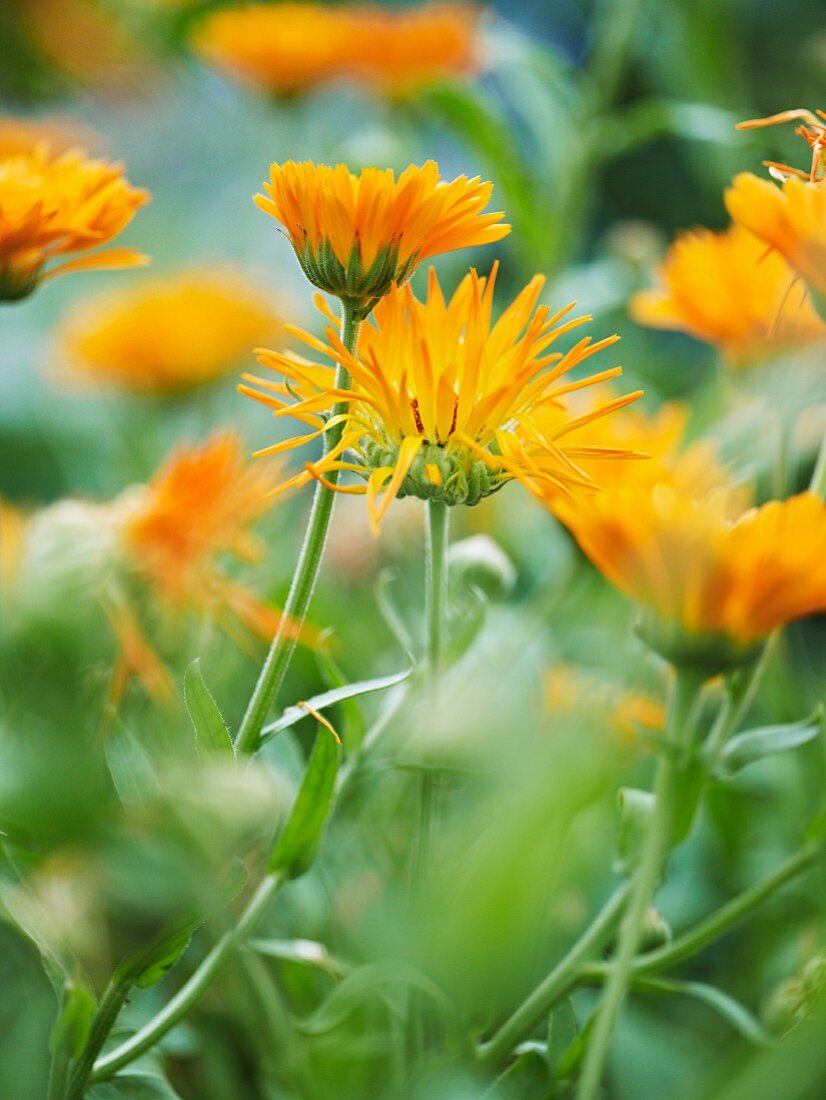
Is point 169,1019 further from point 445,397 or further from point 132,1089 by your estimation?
point 445,397

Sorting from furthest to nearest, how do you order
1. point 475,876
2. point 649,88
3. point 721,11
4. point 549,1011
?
point 649,88, point 721,11, point 549,1011, point 475,876

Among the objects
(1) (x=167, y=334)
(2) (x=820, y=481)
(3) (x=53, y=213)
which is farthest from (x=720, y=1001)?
(1) (x=167, y=334)

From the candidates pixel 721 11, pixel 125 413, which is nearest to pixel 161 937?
pixel 125 413

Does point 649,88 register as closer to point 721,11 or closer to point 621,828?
point 721,11

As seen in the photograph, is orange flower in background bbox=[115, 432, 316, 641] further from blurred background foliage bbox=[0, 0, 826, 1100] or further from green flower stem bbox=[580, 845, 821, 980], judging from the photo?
green flower stem bbox=[580, 845, 821, 980]

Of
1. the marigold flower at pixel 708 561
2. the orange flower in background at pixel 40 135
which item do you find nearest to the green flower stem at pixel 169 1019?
the marigold flower at pixel 708 561

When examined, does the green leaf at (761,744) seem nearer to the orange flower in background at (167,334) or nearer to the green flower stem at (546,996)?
the green flower stem at (546,996)
